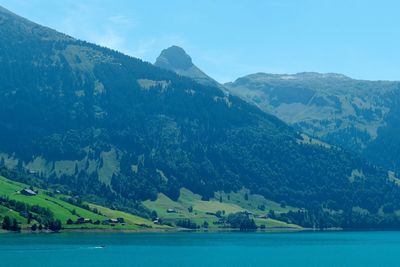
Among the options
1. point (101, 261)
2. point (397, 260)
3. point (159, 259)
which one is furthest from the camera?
point (397, 260)

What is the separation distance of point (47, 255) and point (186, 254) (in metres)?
43.4

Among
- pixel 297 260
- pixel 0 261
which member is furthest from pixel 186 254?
pixel 0 261

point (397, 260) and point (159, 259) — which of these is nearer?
point (159, 259)

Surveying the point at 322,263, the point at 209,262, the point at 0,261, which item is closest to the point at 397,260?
the point at 322,263

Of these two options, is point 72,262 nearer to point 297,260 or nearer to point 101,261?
point 101,261

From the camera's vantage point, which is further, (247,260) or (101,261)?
(247,260)

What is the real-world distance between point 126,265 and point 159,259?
1914 centimetres

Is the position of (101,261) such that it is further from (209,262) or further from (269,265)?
(269,265)

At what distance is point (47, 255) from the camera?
→ 582ft

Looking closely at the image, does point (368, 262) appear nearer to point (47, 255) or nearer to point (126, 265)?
point (126, 265)

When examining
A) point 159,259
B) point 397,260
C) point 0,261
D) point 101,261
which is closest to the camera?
point 0,261

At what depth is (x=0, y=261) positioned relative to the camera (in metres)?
158

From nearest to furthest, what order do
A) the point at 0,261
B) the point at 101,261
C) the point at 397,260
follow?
the point at 0,261, the point at 101,261, the point at 397,260

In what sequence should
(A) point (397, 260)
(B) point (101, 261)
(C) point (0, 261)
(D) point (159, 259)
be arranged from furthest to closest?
(A) point (397, 260), (D) point (159, 259), (B) point (101, 261), (C) point (0, 261)
